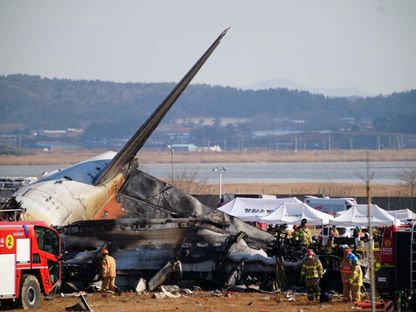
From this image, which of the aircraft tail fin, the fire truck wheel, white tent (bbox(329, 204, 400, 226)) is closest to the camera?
the fire truck wheel

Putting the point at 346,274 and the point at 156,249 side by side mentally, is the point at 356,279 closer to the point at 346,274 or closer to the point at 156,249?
the point at 346,274

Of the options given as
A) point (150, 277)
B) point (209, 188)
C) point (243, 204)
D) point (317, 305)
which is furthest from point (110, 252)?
point (209, 188)

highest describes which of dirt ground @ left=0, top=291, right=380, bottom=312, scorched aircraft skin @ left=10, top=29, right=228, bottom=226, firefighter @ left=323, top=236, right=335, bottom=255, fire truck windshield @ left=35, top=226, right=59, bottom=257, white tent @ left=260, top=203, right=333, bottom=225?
scorched aircraft skin @ left=10, top=29, right=228, bottom=226

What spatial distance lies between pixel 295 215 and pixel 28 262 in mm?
30425

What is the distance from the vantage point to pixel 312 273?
33781mm

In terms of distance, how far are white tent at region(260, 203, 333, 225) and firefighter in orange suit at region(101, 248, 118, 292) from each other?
80.3 ft

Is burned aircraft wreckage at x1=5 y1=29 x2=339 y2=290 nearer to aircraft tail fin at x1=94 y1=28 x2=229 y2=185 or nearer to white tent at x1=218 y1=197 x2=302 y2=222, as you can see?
aircraft tail fin at x1=94 y1=28 x2=229 y2=185

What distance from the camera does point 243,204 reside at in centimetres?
6322

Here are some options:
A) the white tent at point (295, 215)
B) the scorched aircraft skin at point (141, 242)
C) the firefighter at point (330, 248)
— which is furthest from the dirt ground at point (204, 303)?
the white tent at point (295, 215)

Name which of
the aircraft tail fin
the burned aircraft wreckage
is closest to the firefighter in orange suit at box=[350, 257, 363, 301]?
the burned aircraft wreckage

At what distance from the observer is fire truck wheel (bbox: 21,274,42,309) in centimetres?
3045

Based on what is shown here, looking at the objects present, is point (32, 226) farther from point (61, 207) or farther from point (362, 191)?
point (362, 191)

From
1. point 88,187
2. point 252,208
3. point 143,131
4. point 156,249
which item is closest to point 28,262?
point 156,249

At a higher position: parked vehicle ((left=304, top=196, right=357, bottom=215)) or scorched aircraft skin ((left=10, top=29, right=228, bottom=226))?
scorched aircraft skin ((left=10, top=29, right=228, bottom=226))
